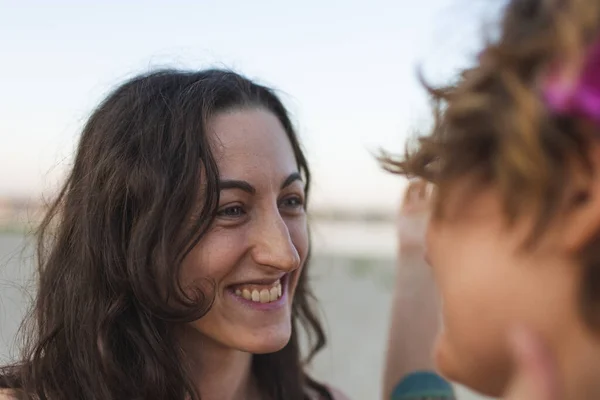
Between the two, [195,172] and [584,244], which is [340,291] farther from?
[584,244]

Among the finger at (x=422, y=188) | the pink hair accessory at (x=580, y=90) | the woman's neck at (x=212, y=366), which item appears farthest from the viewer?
the woman's neck at (x=212, y=366)

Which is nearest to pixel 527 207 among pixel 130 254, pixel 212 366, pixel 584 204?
pixel 584 204

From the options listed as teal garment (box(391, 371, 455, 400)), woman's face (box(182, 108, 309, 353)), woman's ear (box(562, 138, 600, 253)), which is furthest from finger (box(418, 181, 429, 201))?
teal garment (box(391, 371, 455, 400))

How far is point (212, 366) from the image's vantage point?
6.22 feet

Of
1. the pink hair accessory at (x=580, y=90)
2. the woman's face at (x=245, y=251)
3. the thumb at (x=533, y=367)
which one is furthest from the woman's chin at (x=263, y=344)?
the pink hair accessory at (x=580, y=90)

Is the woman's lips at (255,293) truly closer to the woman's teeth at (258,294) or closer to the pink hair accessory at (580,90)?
the woman's teeth at (258,294)

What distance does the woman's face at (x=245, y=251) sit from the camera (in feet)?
5.71

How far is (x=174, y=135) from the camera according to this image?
5.87 feet

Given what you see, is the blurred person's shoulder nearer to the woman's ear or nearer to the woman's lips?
the woman's lips

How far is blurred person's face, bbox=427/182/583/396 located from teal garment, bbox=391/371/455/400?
109cm

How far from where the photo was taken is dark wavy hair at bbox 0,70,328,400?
1.72 m

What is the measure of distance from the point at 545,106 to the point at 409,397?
140 cm

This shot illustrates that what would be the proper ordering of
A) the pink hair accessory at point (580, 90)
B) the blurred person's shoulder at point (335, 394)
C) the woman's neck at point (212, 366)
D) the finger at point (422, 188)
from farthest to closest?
1. the blurred person's shoulder at point (335, 394)
2. the woman's neck at point (212, 366)
3. the finger at point (422, 188)
4. the pink hair accessory at point (580, 90)

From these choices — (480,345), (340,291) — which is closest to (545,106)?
(480,345)
